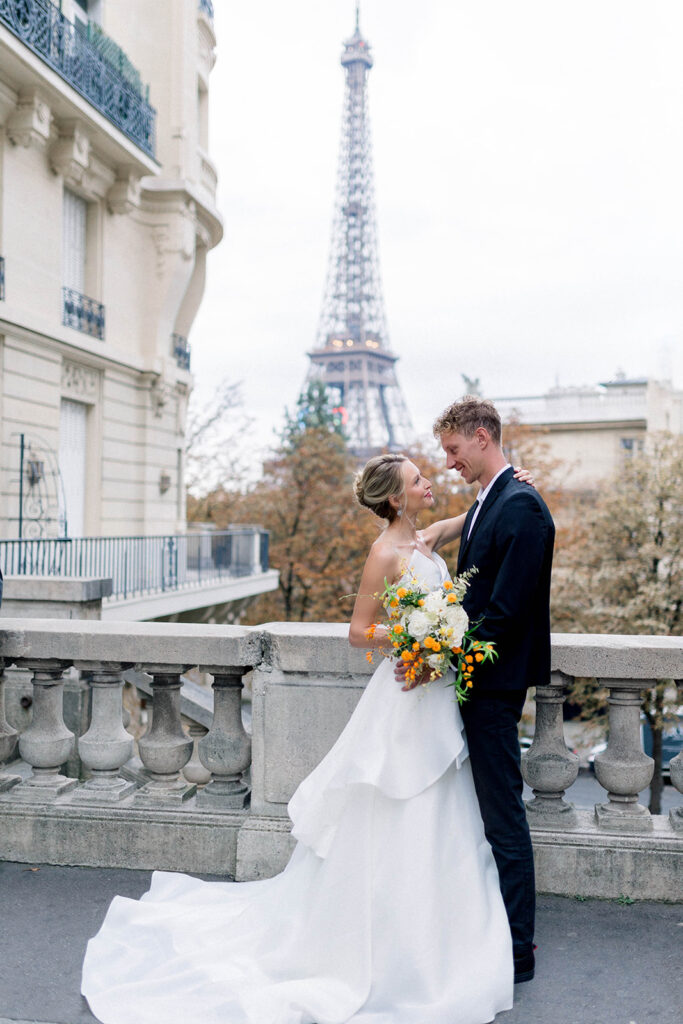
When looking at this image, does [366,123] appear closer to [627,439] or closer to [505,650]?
[627,439]

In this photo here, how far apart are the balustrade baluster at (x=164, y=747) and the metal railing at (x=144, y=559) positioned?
890 centimetres

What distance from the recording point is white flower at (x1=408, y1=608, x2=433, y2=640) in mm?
3166

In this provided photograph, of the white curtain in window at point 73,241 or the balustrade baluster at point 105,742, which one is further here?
the white curtain in window at point 73,241

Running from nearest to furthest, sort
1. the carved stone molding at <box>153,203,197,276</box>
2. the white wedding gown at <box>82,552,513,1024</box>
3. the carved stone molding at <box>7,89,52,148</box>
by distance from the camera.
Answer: the white wedding gown at <box>82,552,513,1024</box>
the carved stone molding at <box>7,89,52,148</box>
the carved stone molding at <box>153,203,197,276</box>

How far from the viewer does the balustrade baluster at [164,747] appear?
434cm

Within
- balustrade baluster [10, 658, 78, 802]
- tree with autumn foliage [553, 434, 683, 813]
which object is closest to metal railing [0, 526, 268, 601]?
tree with autumn foliage [553, 434, 683, 813]

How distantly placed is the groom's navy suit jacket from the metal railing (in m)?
10.4

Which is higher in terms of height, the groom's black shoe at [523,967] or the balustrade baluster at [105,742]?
the balustrade baluster at [105,742]

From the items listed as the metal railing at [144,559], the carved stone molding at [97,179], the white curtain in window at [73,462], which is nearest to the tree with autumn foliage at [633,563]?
the metal railing at [144,559]

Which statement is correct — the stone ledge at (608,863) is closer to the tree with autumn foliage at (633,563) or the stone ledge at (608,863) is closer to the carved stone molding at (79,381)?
the carved stone molding at (79,381)

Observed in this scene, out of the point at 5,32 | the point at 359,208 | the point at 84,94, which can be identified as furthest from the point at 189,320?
the point at 359,208

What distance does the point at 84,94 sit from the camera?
15805mm

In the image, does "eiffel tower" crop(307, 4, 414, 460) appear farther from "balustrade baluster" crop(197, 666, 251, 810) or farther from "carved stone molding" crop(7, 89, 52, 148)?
"balustrade baluster" crop(197, 666, 251, 810)

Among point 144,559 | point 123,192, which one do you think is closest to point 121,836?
point 144,559
